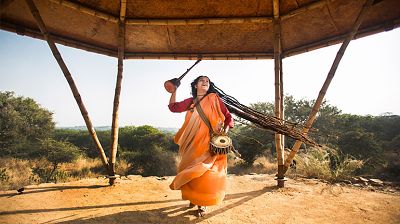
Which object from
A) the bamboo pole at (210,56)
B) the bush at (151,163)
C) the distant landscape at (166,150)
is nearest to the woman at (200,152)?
the bamboo pole at (210,56)

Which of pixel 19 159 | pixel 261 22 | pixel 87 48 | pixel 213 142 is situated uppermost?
pixel 261 22

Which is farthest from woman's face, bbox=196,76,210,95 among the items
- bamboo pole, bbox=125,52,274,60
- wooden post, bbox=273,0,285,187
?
bamboo pole, bbox=125,52,274,60

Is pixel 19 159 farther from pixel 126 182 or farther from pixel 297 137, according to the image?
pixel 297 137

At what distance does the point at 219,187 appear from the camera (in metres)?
3.02

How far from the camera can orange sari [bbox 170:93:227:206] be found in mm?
2951

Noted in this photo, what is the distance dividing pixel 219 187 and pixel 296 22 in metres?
3.76

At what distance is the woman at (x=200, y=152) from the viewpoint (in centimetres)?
296

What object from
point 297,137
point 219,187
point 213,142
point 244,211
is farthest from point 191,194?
point 297,137

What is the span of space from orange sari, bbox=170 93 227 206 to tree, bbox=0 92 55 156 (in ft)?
52.9

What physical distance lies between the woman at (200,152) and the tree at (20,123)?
16.0 meters

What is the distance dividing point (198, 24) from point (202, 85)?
75.7 inches

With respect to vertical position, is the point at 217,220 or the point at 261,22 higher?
the point at 261,22

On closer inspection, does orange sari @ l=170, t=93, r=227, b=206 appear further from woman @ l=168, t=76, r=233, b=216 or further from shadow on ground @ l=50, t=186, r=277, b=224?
shadow on ground @ l=50, t=186, r=277, b=224

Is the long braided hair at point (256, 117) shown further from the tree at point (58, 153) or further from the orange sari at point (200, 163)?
the tree at point (58, 153)
